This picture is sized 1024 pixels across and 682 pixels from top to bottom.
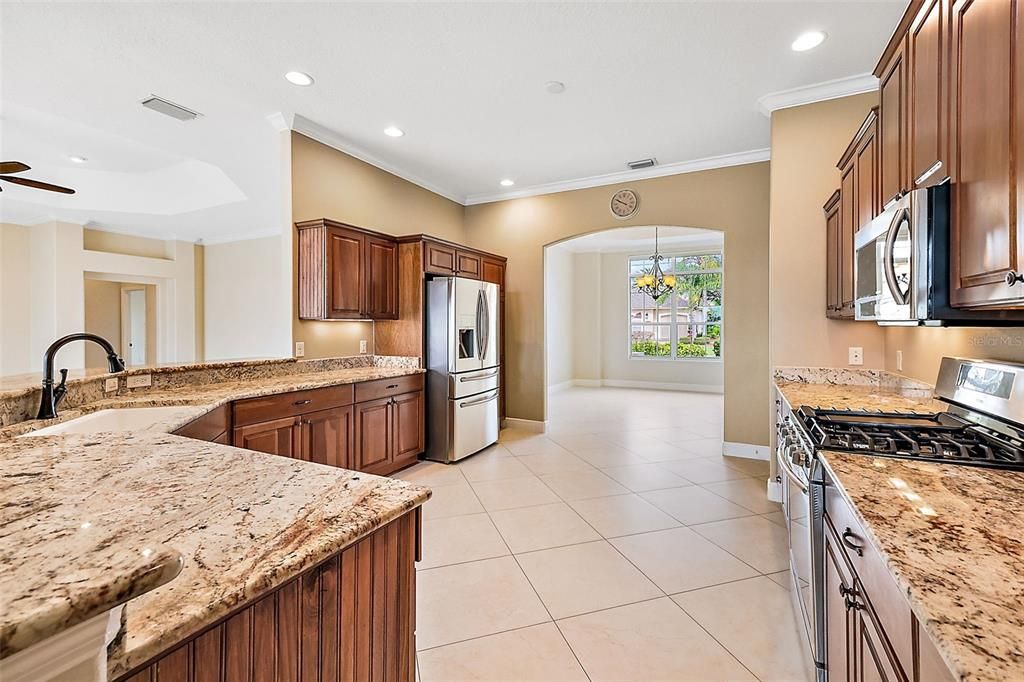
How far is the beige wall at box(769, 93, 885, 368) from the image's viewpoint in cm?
320

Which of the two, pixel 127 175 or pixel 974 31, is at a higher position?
pixel 127 175

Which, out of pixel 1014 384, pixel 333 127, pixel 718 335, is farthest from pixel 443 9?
pixel 718 335

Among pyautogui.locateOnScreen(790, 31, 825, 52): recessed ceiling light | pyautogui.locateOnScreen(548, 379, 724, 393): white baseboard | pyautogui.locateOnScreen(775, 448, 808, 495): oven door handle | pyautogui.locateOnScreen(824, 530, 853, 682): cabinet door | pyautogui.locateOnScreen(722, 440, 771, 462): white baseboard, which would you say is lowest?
pyautogui.locateOnScreen(722, 440, 771, 462): white baseboard

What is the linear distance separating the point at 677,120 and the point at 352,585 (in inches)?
159

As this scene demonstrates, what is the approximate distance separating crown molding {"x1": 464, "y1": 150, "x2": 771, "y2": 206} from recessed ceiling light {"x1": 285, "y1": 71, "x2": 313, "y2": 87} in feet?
9.20

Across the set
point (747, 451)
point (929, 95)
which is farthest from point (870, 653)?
point (747, 451)

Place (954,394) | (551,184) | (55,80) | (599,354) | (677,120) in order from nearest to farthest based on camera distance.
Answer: (954,394) < (55,80) < (677,120) < (551,184) < (599,354)

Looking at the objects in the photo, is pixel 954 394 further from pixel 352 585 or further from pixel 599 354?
pixel 599 354

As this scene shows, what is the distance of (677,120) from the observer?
12.5ft

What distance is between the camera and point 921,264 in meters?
1.45

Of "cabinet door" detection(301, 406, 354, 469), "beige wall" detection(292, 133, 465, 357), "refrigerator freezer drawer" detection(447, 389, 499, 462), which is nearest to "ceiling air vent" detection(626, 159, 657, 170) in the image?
"beige wall" detection(292, 133, 465, 357)

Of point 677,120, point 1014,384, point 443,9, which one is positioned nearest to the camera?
point 1014,384

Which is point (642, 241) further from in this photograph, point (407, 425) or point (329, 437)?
point (329, 437)

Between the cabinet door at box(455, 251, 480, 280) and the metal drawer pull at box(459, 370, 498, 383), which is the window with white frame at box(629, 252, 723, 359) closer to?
the cabinet door at box(455, 251, 480, 280)
